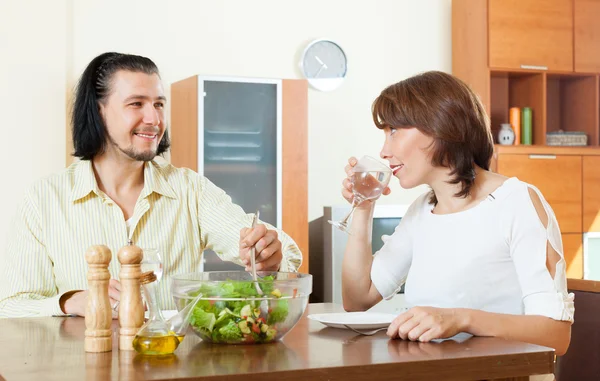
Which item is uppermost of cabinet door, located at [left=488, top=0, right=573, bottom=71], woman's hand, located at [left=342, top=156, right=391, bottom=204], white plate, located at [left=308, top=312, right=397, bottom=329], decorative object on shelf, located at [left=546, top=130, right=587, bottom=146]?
cabinet door, located at [left=488, top=0, right=573, bottom=71]

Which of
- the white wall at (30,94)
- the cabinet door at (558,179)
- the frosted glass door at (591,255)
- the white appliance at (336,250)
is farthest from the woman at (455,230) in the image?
the frosted glass door at (591,255)

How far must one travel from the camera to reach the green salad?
1523mm

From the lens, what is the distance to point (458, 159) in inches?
82.1

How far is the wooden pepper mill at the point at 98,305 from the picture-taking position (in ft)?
4.89

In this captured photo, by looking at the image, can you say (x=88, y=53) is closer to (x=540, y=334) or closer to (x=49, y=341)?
(x=49, y=341)

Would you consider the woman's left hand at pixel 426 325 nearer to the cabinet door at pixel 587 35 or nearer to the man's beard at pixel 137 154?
the man's beard at pixel 137 154

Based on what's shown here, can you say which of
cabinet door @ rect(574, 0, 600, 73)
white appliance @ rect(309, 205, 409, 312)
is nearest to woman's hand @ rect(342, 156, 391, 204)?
white appliance @ rect(309, 205, 409, 312)

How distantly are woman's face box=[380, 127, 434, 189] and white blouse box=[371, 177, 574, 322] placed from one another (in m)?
0.11

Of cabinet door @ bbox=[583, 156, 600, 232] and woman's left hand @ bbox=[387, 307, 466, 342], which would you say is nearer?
woman's left hand @ bbox=[387, 307, 466, 342]

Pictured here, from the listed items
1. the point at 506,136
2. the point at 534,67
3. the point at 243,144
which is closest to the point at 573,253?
the point at 506,136

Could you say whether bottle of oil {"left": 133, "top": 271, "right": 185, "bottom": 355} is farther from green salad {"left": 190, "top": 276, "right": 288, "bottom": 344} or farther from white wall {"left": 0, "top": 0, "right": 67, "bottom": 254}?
white wall {"left": 0, "top": 0, "right": 67, "bottom": 254}

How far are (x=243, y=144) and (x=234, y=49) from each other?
2.19ft

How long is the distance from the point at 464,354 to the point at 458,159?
0.74 metres

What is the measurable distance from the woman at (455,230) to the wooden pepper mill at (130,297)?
68 centimetres
